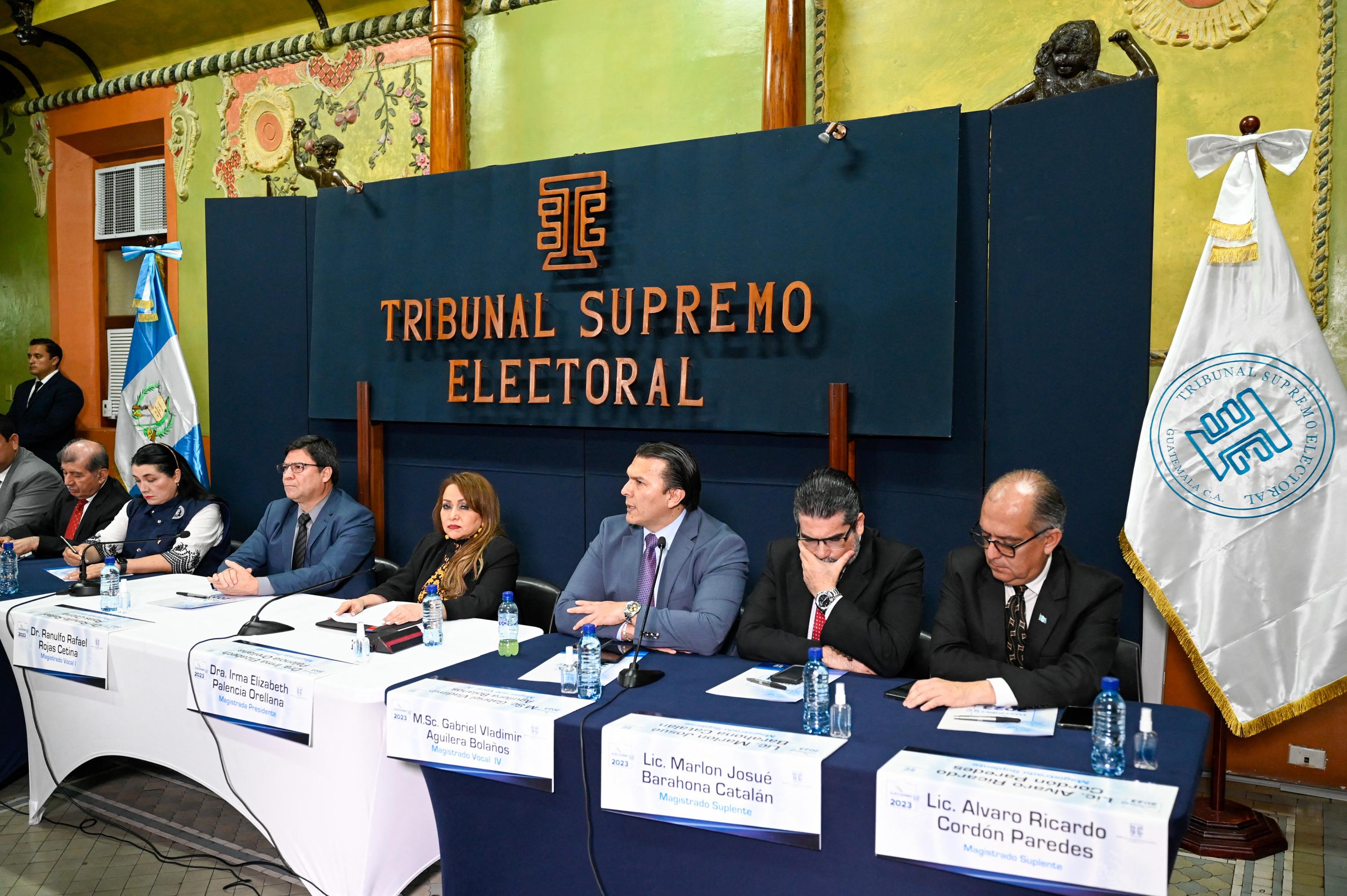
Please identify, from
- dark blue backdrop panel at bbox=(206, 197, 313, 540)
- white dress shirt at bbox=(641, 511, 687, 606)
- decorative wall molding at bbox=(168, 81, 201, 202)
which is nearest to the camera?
white dress shirt at bbox=(641, 511, 687, 606)

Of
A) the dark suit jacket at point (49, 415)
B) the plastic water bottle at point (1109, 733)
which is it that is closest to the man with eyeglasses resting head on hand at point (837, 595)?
the plastic water bottle at point (1109, 733)

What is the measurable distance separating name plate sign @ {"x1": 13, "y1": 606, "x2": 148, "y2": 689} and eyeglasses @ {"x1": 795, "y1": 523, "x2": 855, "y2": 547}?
1.97 metres

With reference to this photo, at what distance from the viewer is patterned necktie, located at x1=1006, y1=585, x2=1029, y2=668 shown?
242 centimetres

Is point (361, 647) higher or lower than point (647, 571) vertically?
lower

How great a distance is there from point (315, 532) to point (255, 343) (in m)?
1.40

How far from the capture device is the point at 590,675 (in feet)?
7.34

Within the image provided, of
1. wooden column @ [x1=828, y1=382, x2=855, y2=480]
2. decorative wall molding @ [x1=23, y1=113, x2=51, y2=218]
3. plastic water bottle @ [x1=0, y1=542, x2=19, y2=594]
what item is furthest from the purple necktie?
decorative wall molding @ [x1=23, y1=113, x2=51, y2=218]

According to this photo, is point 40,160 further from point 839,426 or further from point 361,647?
point 839,426

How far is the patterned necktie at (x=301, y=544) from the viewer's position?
389 centimetres

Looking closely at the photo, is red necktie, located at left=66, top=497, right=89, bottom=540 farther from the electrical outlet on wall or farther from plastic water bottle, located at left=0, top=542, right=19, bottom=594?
the electrical outlet on wall

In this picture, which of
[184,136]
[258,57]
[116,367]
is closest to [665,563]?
[258,57]

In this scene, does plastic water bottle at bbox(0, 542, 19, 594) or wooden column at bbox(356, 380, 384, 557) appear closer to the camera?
plastic water bottle at bbox(0, 542, 19, 594)

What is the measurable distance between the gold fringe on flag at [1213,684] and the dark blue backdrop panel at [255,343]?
359 centimetres

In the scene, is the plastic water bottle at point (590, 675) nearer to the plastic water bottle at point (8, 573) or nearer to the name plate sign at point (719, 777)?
the name plate sign at point (719, 777)
